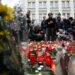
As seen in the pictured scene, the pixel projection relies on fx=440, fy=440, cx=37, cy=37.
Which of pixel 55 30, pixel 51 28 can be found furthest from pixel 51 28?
pixel 55 30

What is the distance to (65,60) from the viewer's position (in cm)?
564

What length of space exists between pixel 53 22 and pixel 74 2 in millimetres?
40776

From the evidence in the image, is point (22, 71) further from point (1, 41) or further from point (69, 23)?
point (69, 23)

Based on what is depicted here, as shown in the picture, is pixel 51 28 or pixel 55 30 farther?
pixel 55 30

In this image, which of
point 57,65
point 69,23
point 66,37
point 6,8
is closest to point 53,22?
point 66,37

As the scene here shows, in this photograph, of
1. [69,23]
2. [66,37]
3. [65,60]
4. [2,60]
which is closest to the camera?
[2,60]

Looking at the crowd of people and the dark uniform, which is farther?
the crowd of people

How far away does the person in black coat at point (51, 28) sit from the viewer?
674 inches

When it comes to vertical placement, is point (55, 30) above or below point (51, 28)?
below

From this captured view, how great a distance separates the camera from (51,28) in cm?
1788

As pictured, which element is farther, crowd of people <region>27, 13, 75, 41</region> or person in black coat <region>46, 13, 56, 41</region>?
crowd of people <region>27, 13, 75, 41</region>

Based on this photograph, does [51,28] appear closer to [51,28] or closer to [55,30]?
[51,28]

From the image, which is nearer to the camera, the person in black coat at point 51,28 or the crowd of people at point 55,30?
the person in black coat at point 51,28

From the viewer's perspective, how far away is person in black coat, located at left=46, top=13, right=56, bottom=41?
56.2ft
